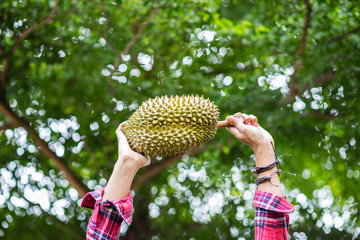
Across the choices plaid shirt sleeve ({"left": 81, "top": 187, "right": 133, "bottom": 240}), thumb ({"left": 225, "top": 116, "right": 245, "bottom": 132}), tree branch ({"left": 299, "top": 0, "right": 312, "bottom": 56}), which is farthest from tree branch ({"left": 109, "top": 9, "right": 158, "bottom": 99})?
plaid shirt sleeve ({"left": 81, "top": 187, "right": 133, "bottom": 240})

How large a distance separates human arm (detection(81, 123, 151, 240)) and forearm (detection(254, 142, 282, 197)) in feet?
1.56

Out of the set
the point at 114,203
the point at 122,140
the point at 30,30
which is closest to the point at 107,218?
the point at 114,203

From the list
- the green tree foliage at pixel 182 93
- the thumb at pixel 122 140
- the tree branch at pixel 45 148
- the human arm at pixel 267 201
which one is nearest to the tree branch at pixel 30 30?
the green tree foliage at pixel 182 93

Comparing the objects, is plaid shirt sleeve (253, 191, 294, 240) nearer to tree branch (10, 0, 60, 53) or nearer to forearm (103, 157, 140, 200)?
forearm (103, 157, 140, 200)

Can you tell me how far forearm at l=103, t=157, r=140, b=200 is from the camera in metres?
1.46

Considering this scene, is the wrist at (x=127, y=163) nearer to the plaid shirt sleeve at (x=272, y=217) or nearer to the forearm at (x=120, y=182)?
the forearm at (x=120, y=182)

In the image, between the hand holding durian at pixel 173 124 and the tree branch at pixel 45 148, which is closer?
the hand holding durian at pixel 173 124


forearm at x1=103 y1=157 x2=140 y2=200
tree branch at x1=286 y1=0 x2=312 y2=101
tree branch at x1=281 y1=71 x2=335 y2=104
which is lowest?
tree branch at x1=281 y1=71 x2=335 y2=104

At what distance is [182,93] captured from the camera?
4.08 m

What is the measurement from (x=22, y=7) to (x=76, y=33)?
23.6 inches

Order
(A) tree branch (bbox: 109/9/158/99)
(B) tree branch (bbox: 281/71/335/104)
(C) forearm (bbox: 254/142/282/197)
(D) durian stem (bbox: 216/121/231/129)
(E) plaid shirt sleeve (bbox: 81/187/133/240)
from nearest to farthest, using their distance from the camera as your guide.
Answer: (E) plaid shirt sleeve (bbox: 81/187/133/240) → (C) forearm (bbox: 254/142/282/197) → (D) durian stem (bbox: 216/121/231/129) → (B) tree branch (bbox: 281/71/335/104) → (A) tree branch (bbox: 109/9/158/99)

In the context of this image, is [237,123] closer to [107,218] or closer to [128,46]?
[107,218]

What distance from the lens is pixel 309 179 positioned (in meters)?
4.65

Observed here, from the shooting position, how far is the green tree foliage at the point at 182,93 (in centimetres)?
386
